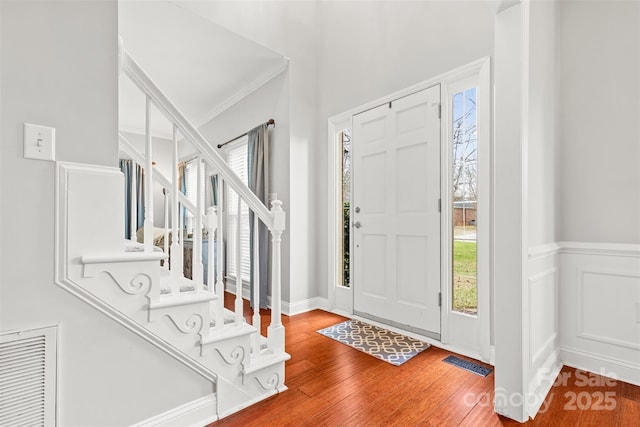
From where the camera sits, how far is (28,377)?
44.9 inches

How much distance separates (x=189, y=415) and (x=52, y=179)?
1.22 metres

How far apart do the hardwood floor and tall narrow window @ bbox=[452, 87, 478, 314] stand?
0.56 m

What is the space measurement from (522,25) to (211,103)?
418 cm

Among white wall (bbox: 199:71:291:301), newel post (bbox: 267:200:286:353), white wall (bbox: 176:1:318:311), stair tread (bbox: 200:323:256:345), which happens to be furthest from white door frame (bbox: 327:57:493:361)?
stair tread (bbox: 200:323:256:345)

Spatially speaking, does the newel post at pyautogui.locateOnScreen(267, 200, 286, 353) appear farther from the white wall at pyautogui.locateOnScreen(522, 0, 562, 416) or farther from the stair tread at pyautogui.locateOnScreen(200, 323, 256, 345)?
the white wall at pyautogui.locateOnScreen(522, 0, 562, 416)

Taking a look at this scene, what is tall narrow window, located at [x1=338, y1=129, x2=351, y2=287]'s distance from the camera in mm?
3359

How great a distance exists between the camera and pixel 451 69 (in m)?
2.41

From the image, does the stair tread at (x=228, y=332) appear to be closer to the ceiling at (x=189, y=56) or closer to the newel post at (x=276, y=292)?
the newel post at (x=276, y=292)

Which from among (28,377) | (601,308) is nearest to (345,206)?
(601,308)

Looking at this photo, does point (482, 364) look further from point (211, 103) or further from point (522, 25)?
point (211, 103)

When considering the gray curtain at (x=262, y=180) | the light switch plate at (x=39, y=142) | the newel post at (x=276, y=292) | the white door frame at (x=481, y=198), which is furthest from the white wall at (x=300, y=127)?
the light switch plate at (x=39, y=142)

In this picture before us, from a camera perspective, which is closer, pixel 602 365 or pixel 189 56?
pixel 602 365

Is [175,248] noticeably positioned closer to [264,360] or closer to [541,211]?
[264,360]

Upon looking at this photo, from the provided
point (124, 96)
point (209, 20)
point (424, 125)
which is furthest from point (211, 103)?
point (424, 125)
